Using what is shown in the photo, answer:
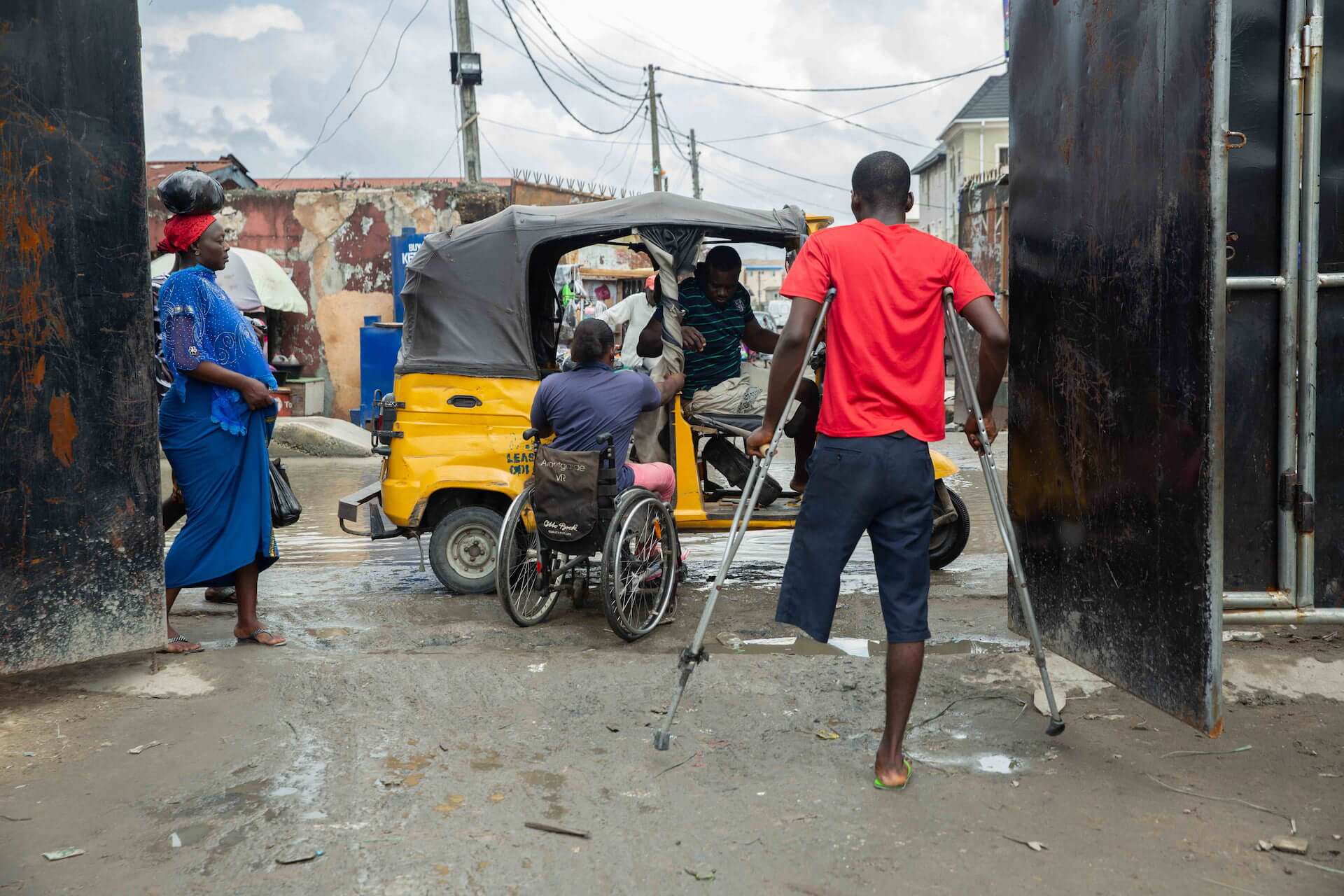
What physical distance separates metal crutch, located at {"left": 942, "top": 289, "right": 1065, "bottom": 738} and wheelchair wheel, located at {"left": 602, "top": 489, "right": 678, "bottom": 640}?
1949mm

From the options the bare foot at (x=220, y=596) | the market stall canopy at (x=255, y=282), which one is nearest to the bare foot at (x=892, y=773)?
the bare foot at (x=220, y=596)

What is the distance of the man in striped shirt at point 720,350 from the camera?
23.3 feet

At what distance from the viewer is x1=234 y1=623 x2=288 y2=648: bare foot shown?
17.2 feet

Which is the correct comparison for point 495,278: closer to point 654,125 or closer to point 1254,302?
point 1254,302

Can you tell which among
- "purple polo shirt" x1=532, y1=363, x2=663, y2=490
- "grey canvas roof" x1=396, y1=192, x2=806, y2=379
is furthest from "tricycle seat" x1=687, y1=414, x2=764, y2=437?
"purple polo shirt" x1=532, y1=363, x2=663, y2=490

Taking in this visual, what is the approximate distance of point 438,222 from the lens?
62.2 ft

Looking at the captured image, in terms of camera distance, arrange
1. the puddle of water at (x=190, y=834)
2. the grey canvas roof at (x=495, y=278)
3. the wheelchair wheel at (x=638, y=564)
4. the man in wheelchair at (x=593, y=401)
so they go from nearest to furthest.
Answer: the puddle of water at (x=190, y=834) < the wheelchair wheel at (x=638, y=564) < the man in wheelchair at (x=593, y=401) < the grey canvas roof at (x=495, y=278)

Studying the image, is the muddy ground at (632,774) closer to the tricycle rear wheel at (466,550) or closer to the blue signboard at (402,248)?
the tricycle rear wheel at (466,550)

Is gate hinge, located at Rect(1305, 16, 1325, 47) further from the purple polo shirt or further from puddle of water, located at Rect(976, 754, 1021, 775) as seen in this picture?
the purple polo shirt

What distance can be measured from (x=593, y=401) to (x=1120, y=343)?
2.67 meters

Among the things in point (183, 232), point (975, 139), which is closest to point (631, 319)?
point (183, 232)

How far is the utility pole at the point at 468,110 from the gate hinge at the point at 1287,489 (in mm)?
17149

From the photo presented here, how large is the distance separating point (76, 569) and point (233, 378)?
100cm

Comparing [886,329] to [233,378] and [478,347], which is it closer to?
[233,378]
